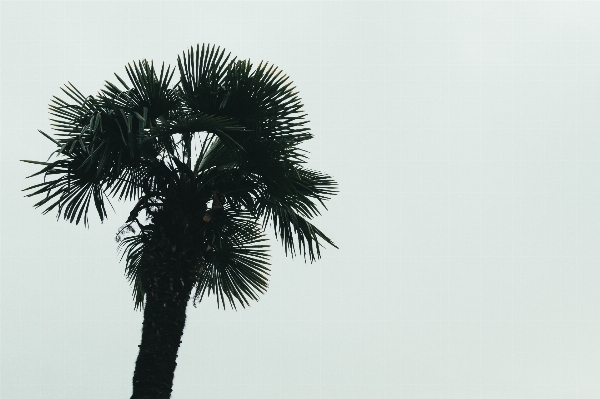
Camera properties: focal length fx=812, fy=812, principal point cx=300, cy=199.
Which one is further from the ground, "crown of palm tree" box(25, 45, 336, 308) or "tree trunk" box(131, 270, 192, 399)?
"crown of palm tree" box(25, 45, 336, 308)

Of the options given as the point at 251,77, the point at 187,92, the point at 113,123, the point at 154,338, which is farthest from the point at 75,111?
the point at 154,338

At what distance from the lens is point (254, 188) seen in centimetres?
1018

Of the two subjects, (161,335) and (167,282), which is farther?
(167,282)

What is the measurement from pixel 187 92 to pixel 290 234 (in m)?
2.30

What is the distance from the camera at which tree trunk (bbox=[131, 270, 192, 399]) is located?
328 inches

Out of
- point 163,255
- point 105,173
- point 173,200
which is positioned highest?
point 105,173

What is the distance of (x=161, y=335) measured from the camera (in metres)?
8.58

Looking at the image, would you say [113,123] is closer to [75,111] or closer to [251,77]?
[75,111]

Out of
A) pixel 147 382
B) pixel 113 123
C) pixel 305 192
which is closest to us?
pixel 147 382

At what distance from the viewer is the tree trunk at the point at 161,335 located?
8.34 m

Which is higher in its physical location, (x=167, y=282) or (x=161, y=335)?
(x=167, y=282)

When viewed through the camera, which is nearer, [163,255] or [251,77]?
[163,255]

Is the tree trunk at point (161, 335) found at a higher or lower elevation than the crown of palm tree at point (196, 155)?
lower

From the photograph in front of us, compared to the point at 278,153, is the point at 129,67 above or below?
above
